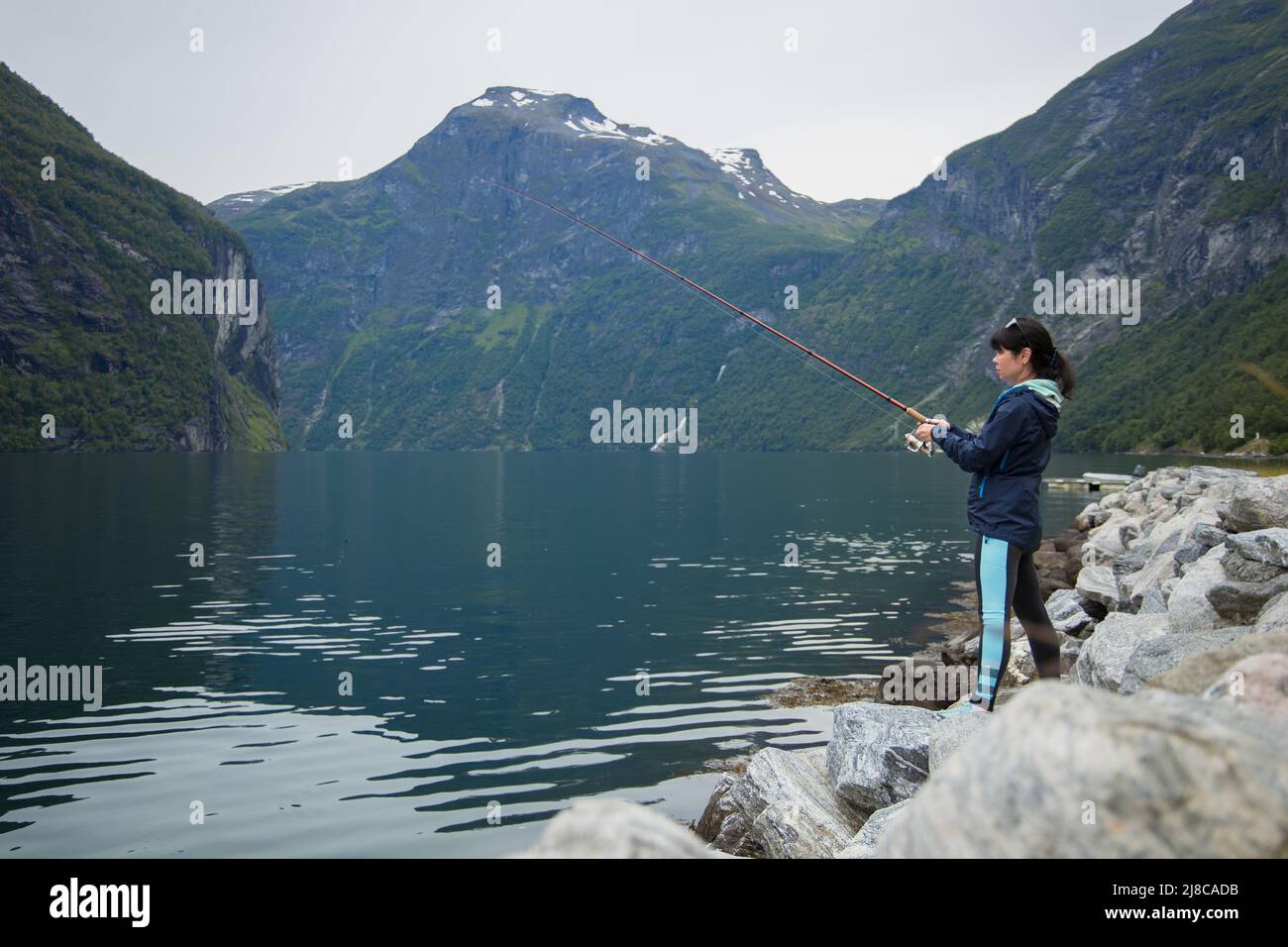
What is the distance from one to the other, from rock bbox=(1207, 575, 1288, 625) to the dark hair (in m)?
3.77

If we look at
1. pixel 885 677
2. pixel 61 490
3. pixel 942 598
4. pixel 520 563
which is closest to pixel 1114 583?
pixel 885 677

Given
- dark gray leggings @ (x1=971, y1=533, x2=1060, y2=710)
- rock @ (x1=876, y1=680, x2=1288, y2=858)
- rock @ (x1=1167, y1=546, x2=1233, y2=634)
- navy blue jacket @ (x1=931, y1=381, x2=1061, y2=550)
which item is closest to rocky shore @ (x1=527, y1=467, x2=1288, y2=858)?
rock @ (x1=876, y1=680, x2=1288, y2=858)

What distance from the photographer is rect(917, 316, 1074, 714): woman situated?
7.42m

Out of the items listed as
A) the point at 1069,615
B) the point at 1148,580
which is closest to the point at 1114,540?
the point at 1069,615

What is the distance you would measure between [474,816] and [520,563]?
80.7 ft

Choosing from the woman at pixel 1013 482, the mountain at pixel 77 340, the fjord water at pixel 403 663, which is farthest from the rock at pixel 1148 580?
the mountain at pixel 77 340

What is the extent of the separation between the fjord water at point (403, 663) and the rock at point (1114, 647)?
15.7 ft

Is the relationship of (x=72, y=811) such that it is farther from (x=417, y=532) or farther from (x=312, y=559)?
(x=417, y=532)

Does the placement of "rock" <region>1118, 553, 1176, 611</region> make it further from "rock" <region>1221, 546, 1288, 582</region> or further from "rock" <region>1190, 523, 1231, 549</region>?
"rock" <region>1221, 546, 1288, 582</region>

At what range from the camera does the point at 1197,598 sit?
1089 cm

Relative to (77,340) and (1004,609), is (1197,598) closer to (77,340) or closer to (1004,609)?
(1004,609)

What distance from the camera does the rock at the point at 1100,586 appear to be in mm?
16641
